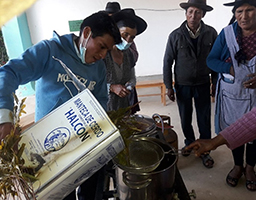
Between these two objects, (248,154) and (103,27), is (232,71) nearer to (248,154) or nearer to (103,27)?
(248,154)

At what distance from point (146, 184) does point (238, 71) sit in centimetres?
117

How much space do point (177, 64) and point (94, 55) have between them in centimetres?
119

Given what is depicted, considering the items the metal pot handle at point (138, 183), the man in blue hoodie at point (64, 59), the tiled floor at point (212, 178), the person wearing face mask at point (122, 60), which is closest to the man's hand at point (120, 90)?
the person wearing face mask at point (122, 60)

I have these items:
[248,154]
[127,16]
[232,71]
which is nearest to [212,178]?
[248,154]

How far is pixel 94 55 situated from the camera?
0.99m

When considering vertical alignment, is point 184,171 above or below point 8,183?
below

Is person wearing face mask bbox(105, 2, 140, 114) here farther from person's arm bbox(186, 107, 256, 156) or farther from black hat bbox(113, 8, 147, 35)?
person's arm bbox(186, 107, 256, 156)

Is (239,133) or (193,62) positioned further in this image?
(193,62)

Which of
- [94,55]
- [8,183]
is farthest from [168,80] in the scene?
[8,183]

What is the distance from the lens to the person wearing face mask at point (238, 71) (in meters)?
1.41

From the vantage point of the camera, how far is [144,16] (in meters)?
3.61

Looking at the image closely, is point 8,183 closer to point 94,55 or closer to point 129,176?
point 129,176

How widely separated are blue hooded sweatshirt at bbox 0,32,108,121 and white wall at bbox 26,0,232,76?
9.28 ft

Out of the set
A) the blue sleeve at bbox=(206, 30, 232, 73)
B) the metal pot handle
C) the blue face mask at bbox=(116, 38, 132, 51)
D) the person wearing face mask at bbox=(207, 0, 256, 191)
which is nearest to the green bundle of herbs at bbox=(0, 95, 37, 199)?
the metal pot handle
